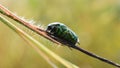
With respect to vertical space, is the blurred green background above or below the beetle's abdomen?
above

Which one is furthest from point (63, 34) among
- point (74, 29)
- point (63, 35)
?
point (74, 29)

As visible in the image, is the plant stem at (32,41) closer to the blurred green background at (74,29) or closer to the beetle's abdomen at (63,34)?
the beetle's abdomen at (63,34)

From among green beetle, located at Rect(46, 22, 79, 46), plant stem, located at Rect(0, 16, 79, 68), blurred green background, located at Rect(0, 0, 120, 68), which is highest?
blurred green background, located at Rect(0, 0, 120, 68)

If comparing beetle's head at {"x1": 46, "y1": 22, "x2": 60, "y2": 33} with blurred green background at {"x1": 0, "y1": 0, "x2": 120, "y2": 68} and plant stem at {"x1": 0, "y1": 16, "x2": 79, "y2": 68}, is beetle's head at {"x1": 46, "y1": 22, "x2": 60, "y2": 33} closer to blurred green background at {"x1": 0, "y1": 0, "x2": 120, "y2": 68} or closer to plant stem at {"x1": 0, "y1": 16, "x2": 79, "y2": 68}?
plant stem at {"x1": 0, "y1": 16, "x2": 79, "y2": 68}

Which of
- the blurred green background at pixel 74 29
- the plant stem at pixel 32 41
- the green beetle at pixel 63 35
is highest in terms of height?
the blurred green background at pixel 74 29

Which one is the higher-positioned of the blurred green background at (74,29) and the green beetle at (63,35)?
the blurred green background at (74,29)

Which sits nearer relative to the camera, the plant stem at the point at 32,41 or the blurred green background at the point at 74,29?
the plant stem at the point at 32,41

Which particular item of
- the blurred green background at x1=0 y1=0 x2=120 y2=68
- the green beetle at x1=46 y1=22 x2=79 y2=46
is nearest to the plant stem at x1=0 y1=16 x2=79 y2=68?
the green beetle at x1=46 y1=22 x2=79 y2=46

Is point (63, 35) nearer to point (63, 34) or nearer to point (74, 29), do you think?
point (63, 34)

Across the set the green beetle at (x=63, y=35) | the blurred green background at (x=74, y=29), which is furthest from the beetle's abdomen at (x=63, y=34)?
the blurred green background at (x=74, y=29)
